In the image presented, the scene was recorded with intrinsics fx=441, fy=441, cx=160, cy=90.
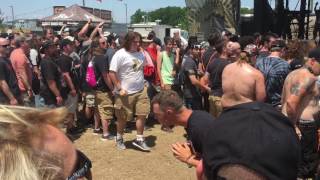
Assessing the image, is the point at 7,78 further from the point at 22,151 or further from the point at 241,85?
the point at 22,151

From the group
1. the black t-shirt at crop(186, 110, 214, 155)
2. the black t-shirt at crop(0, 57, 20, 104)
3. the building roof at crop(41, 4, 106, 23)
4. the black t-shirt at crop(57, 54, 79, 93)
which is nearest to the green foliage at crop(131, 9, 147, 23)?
the building roof at crop(41, 4, 106, 23)

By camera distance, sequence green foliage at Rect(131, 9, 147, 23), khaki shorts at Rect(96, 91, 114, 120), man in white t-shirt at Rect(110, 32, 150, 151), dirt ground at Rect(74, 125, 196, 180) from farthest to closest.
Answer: green foliage at Rect(131, 9, 147, 23), khaki shorts at Rect(96, 91, 114, 120), man in white t-shirt at Rect(110, 32, 150, 151), dirt ground at Rect(74, 125, 196, 180)

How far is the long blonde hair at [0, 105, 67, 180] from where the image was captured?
3.32 ft

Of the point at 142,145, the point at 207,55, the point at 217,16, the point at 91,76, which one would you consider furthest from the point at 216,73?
the point at 217,16

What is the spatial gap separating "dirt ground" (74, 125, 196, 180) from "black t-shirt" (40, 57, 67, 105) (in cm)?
87

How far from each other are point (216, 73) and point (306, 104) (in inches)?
70.4

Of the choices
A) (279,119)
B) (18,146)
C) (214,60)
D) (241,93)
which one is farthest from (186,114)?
(214,60)

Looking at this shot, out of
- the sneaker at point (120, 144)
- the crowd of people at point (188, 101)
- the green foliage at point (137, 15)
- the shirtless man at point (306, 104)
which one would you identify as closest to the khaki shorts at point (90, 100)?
the crowd of people at point (188, 101)

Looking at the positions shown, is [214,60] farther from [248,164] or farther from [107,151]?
[248,164]

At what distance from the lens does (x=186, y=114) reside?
3.47 meters

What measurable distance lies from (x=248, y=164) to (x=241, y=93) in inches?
82.8

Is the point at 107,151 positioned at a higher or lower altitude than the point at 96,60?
lower

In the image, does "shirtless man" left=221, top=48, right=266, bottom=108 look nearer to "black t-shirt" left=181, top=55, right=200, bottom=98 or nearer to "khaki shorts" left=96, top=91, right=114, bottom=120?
"black t-shirt" left=181, top=55, right=200, bottom=98

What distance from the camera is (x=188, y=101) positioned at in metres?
7.73
